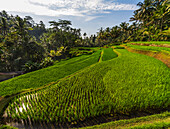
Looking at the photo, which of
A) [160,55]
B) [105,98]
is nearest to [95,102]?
[105,98]

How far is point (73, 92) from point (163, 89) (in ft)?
19.3

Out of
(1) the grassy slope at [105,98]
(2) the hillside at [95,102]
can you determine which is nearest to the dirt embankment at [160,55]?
(1) the grassy slope at [105,98]

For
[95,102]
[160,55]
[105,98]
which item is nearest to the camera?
[95,102]

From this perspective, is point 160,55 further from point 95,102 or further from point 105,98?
point 95,102

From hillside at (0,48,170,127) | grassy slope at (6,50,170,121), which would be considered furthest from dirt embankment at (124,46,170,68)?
hillside at (0,48,170,127)

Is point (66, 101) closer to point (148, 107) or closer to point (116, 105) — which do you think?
point (116, 105)

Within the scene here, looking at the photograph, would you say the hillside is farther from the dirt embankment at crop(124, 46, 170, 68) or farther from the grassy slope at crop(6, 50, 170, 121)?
the dirt embankment at crop(124, 46, 170, 68)

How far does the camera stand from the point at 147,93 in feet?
16.0

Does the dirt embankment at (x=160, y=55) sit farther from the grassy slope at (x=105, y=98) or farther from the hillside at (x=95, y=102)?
the hillside at (x=95, y=102)

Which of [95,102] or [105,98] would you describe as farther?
[105,98]

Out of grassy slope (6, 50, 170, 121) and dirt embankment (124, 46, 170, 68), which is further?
dirt embankment (124, 46, 170, 68)

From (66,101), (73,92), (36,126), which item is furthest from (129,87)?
(36,126)

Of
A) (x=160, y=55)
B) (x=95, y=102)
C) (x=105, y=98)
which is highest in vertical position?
(x=160, y=55)

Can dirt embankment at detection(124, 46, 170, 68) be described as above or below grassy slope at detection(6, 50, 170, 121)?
above
